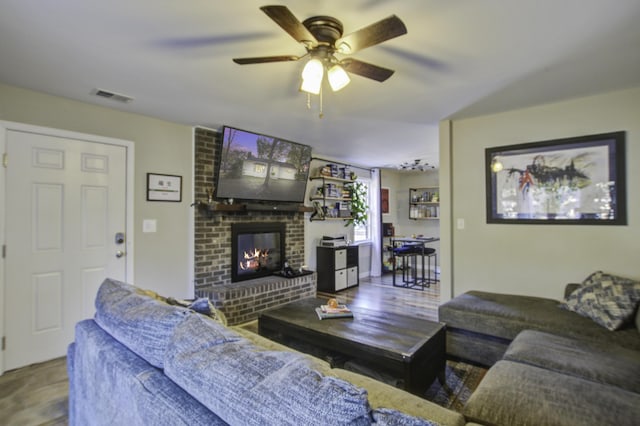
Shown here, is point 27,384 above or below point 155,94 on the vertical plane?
below

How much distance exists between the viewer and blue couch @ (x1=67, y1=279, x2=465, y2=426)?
662mm

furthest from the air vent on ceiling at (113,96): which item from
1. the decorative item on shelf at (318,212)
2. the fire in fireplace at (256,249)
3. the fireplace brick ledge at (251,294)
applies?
the decorative item on shelf at (318,212)

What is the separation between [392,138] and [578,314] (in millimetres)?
2761

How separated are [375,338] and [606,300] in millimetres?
1685

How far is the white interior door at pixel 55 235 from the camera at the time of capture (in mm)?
2555

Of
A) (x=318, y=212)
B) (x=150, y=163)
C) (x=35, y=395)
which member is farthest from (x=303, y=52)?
(x=318, y=212)

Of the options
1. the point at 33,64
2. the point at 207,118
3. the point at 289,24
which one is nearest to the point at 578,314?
the point at 289,24

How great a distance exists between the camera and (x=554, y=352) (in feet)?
5.71

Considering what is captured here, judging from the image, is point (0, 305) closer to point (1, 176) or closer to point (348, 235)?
point (1, 176)

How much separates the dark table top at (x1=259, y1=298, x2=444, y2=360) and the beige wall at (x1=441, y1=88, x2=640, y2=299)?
→ 1.37 m

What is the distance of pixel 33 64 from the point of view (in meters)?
2.19

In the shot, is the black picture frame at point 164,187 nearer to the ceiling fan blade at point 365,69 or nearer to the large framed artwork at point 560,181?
the ceiling fan blade at point 365,69

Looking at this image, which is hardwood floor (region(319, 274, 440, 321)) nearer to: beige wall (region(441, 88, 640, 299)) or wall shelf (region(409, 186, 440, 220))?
beige wall (region(441, 88, 640, 299))

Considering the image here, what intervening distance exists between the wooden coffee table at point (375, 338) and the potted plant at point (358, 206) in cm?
346
